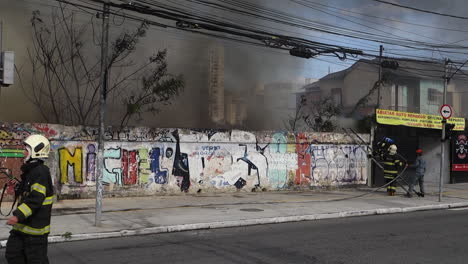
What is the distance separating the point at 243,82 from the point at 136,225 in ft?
48.2

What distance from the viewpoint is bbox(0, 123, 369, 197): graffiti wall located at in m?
11.4

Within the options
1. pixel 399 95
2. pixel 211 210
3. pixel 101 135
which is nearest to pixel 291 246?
pixel 211 210

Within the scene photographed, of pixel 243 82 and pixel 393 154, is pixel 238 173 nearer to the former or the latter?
pixel 393 154

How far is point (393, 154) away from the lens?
14.5 metres

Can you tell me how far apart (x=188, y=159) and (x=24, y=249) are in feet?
31.4

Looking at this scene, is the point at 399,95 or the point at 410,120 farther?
the point at 399,95

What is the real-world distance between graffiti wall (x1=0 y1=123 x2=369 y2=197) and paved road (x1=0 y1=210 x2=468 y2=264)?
477 centimetres

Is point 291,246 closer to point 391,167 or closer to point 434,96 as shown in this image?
point 391,167

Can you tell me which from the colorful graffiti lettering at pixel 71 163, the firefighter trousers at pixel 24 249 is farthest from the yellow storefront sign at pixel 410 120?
the firefighter trousers at pixel 24 249

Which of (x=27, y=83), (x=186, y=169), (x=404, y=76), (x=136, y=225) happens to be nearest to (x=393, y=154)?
(x=186, y=169)

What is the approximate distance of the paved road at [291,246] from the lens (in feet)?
19.6

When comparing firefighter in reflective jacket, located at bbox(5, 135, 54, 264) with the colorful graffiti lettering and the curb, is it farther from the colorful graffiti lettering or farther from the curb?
the colorful graffiti lettering

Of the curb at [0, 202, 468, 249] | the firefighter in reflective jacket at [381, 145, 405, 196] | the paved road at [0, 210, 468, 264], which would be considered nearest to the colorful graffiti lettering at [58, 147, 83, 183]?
the curb at [0, 202, 468, 249]

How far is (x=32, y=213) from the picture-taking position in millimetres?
3713
